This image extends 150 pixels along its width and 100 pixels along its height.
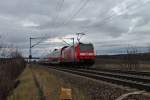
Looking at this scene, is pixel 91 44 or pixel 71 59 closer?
pixel 91 44

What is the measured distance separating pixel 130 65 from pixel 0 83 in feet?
81.7

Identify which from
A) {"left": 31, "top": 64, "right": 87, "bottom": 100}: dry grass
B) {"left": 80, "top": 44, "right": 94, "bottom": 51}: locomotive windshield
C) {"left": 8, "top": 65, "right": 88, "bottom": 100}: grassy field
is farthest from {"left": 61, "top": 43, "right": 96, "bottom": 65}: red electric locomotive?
{"left": 31, "top": 64, "right": 87, "bottom": 100}: dry grass

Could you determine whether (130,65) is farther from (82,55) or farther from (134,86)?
(134,86)

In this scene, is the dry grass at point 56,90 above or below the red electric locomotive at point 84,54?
below

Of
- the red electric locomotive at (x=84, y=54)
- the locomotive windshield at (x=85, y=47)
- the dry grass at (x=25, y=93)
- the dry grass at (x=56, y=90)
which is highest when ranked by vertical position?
the locomotive windshield at (x=85, y=47)

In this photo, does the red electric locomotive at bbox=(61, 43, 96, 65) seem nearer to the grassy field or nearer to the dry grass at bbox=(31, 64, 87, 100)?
the grassy field

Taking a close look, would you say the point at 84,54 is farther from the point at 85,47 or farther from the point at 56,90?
the point at 56,90

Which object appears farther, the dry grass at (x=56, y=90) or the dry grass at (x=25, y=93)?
the dry grass at (x=25, y=93)

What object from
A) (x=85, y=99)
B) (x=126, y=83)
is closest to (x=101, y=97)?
(x=85, y=99)

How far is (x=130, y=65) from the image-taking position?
43.5 metres

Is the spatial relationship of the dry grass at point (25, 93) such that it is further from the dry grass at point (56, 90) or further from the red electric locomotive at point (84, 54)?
the red electric locomotive at point (84, 54)

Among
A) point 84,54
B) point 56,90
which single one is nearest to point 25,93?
point 56,90

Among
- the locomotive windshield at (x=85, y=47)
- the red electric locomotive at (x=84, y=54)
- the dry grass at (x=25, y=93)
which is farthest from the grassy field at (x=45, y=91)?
the locomotive windshield at (x=85, y=47)

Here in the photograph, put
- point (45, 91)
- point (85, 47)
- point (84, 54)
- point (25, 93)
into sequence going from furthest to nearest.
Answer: point (85, 47) < point (84, 54) < point (25, 93) < point (45, 91)
